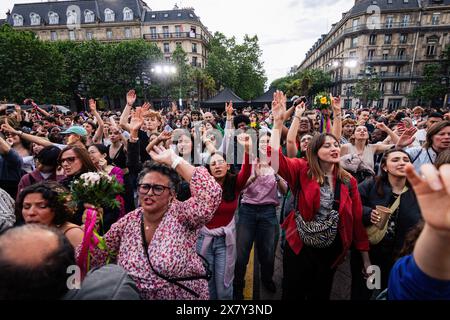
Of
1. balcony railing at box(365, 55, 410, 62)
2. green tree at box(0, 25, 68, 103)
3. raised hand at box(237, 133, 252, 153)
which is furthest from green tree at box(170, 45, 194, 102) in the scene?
balcony railing at box(365, 55, 410, 62)

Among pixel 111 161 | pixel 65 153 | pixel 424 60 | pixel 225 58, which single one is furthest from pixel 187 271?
pixel 424 60

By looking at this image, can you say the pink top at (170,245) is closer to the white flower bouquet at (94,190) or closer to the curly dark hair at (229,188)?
the white flower bouquet at (94,190)

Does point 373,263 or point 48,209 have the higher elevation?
point 48,209

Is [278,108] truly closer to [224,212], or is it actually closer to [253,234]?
[224,212]

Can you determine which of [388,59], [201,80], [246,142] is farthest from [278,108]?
[388,59]

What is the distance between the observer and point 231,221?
2.66 m

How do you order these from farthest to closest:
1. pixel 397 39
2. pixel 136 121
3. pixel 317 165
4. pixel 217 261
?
1. pixel 397 39
2. pixel 136 121
3. pixel 217 261
4. pixel 317 165

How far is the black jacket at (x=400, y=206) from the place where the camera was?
2.15 metres

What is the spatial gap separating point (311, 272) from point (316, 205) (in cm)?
69

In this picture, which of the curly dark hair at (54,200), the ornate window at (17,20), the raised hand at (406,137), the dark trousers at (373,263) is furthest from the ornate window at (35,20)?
the dark trousers at (373,263)

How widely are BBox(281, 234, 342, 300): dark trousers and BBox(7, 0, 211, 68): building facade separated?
5261 cm
